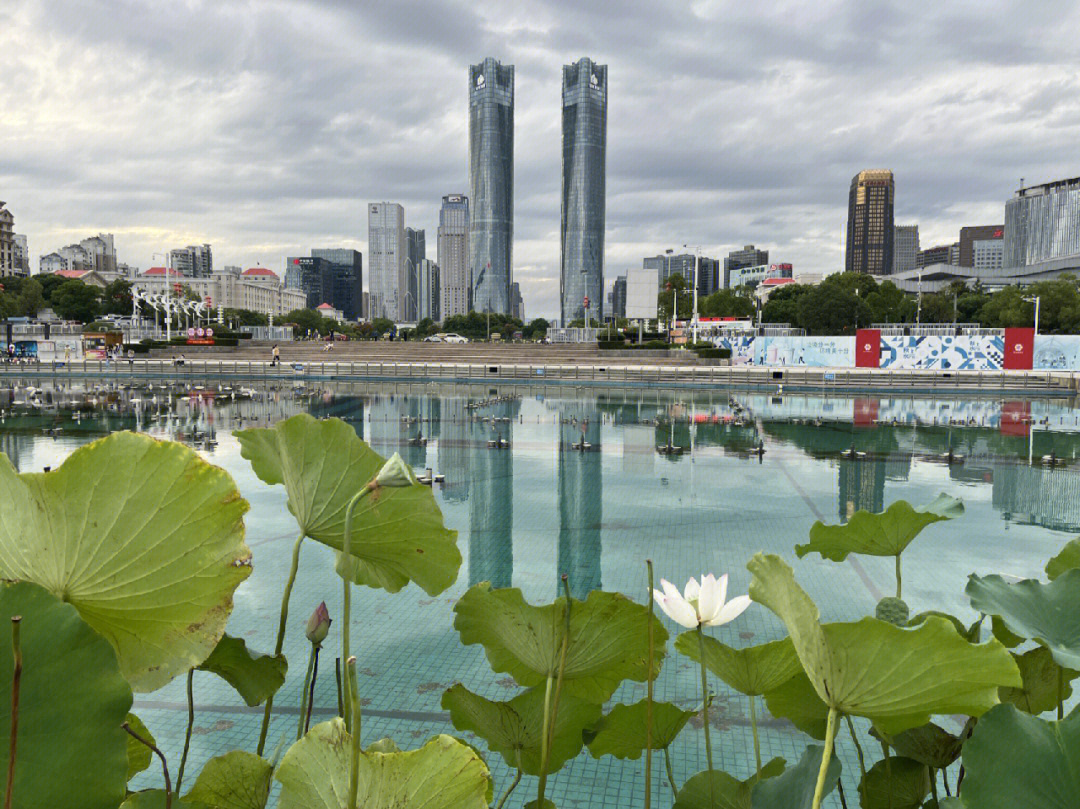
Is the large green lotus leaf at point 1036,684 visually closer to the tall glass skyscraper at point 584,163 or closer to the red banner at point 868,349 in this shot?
the red banner at point 868,349

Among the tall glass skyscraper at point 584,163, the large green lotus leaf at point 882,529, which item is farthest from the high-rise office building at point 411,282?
the large green lotus leaf at point 882,529

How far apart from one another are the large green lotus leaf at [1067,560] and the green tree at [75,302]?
265 feet

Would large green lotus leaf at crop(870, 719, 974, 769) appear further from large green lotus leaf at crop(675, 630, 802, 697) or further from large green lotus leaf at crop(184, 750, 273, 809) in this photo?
large green lotus leaf at crop(184, 750, 273, 809)

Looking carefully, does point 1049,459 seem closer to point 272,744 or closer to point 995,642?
point 272,744

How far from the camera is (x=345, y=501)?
3.10 feet

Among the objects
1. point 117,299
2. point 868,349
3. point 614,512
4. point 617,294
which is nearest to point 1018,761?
point 614,512

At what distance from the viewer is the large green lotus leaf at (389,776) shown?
0.72 meters

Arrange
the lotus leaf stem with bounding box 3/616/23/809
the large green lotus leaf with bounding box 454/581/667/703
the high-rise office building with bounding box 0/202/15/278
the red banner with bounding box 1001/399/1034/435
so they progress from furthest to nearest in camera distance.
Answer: the high-rise office building with bounding box 0/202/15/278 < the red banner with bounding box 1001/399/1034/435 < the large green lotus leaf with bounding box 454/581/667/703 < the lotus leaf stem with bounding box 3/616/23/809

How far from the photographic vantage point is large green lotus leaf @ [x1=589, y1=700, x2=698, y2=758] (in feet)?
3.92

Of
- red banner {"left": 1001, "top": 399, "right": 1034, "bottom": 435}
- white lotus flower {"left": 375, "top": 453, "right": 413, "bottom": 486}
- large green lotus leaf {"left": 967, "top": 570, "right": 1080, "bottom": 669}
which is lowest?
red banner {"left": 1001, "top": 399, "right": 1034, "bottom": 435}

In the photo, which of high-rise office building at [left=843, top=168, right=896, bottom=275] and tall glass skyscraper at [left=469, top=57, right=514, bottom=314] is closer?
tall glass skyscraper at [left=469, top=57, right=514, bottom=314]

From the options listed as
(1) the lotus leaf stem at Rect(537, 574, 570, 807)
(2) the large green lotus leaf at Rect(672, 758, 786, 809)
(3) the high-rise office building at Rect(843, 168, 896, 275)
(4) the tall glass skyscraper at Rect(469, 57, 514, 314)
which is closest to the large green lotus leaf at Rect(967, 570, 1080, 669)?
(2) the large green lotus leaf at Rect(672, 758, 786, 809)

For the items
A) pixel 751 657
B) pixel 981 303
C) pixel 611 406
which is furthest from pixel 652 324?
pixel 751 657

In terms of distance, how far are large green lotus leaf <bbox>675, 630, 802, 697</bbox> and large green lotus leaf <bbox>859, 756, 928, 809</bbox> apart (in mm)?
191
